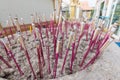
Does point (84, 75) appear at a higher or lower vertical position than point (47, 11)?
lower

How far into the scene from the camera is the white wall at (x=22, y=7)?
82 cm

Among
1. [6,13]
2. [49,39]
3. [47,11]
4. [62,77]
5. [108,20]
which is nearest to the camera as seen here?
[62,77]

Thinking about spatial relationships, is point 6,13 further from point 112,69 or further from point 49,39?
point 112,69

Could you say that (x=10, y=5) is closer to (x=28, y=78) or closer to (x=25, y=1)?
(x=25, y=1)

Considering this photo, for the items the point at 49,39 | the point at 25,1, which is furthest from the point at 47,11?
the point at 49,39

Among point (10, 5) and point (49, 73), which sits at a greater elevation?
point (10, 5)

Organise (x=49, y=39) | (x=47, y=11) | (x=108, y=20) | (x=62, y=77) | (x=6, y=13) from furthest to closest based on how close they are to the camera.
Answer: (x=108, y=20) → (x=47, y=11) → (x=6, y=13) → (x=49, y=39) → (x=62, y=77)

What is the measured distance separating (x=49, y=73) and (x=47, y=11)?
74 centimetres

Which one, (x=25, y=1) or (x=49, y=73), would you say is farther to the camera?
(x=25, y=1)

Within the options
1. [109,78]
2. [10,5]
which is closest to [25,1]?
[10,5]

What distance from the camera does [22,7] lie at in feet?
2.95

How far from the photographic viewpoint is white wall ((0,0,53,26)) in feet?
2.68

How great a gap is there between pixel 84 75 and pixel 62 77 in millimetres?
61

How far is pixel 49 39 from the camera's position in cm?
54
